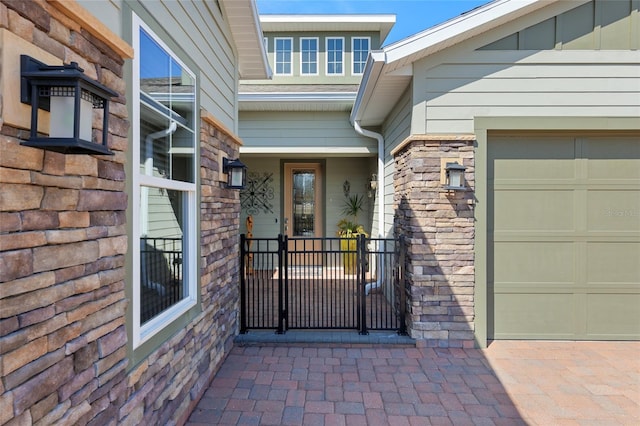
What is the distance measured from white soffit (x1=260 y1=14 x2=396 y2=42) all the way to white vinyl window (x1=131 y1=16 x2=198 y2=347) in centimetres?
539

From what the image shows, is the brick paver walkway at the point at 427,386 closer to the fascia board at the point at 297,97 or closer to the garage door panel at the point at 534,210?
the garage door panel at the point at 534,210

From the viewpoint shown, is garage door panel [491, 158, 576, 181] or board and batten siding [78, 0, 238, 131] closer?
board and batten siding [78, 0, 238, 131]

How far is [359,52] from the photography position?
749 cm

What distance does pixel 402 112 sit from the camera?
4359 millimetres

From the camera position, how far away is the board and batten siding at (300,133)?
6.30 meters

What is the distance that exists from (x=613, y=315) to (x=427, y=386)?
7.91 feet

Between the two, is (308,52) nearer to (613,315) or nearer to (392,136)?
(392,136)

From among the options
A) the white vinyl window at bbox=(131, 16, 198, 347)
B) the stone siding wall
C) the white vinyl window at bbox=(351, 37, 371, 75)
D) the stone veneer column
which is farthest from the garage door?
the white vinyl window at bbox=(351, 37, 371, 75)

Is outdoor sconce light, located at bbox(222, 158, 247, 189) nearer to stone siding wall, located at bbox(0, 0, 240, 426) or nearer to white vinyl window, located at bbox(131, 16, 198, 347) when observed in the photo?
white vinyl window, located at bbox(131, 16, 198, 347)

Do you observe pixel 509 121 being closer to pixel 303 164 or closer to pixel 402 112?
pixel 402 112

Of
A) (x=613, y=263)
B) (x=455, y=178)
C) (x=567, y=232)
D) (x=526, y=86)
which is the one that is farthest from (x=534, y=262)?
(x=526, y=86)

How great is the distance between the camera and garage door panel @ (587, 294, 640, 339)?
3781mm

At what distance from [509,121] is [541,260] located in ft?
5.01

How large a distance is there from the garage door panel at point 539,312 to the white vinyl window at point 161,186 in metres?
3.23
